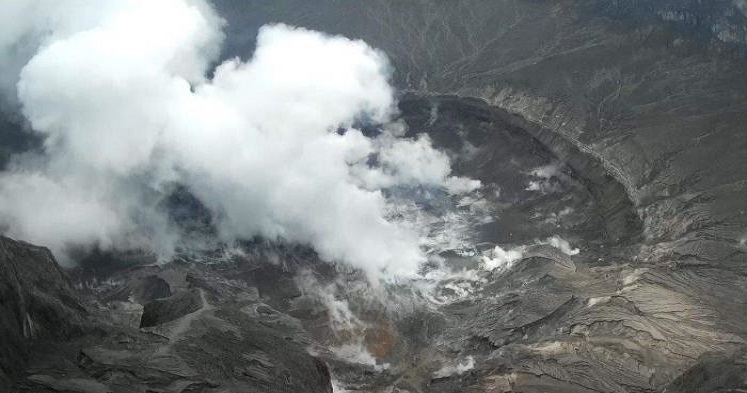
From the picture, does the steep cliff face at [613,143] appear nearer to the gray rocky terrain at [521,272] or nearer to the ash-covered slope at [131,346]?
the gray rocky terrain at [521,272]

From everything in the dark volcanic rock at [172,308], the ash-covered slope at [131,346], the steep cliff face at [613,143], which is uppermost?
the steep cliff face at [613,143]

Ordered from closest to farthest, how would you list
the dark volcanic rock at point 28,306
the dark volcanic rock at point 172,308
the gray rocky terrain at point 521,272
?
the dark volcanic rock at point 28,306
the gray rocky terrain at point 521,272
the dark volcanic rock at point 172,308

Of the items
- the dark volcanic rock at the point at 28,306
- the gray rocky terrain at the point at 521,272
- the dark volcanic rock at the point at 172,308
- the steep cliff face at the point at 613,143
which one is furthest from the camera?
the steep cliff face at the point at 613,143

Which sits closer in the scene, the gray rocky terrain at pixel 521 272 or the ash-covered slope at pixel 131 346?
the ash-covered slope at pixel 131 346

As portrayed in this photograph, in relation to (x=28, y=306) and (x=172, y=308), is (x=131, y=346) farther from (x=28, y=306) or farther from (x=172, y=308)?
(x=172, y=308)

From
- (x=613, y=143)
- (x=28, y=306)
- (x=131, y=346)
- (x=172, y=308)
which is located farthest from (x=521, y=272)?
(x=28, y=306)

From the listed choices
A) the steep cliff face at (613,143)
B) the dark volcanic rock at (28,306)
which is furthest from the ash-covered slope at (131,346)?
the steep cliff face at (613,143)

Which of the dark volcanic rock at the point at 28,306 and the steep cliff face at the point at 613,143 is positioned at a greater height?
the steep cliff face at the point at 613,143

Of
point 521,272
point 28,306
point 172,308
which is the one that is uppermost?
point 521,272

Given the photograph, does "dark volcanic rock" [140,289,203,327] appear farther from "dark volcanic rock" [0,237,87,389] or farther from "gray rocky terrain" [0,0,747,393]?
"dark volcanic rock" [0,237,87,389]
